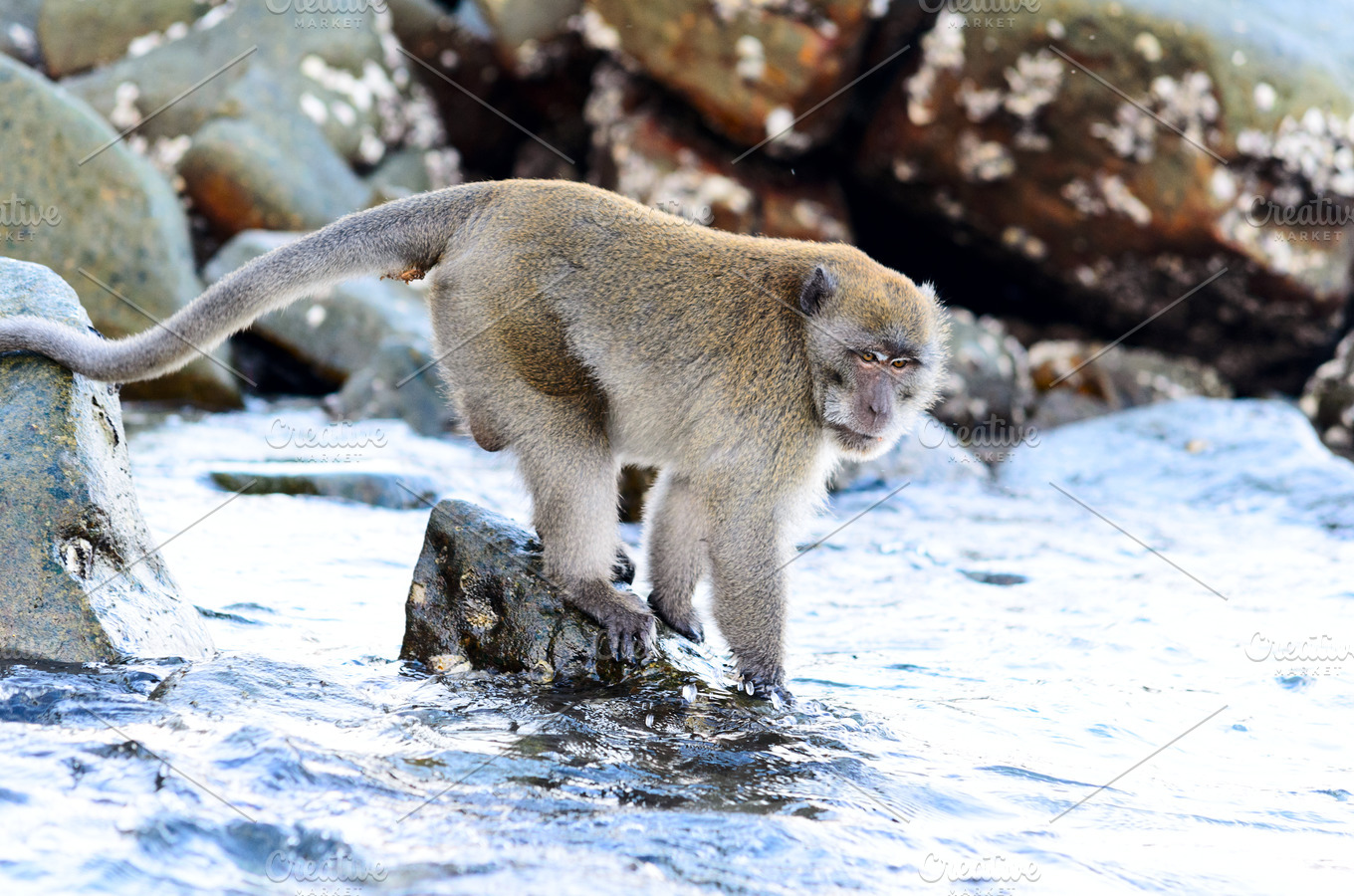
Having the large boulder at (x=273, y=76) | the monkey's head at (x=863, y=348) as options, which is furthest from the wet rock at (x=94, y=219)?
the monkey's head at (x=863, y=348)

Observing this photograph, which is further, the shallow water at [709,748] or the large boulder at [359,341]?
the large boulder at [359,341]

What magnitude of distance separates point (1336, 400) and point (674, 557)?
9883 millimetres

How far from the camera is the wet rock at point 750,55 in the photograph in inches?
450

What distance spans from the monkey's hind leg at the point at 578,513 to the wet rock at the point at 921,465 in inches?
210

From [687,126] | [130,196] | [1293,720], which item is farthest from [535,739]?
[687,126]

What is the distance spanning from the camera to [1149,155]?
11.6 m

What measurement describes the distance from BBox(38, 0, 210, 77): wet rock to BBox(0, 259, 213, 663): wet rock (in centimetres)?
1051

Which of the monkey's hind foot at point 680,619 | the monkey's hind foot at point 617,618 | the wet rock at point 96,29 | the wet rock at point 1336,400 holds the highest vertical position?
the wet rock at point 96,29

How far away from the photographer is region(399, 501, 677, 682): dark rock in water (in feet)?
16.4

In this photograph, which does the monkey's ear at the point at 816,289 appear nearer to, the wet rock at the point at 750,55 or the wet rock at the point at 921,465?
the wet rock at the point at 921,465

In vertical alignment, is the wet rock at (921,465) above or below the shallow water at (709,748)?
above

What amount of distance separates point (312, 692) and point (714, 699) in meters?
1.56

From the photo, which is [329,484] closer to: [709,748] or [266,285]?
[266,285]

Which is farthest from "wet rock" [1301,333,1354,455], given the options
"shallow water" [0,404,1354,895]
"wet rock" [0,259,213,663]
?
"wet rock" [0,259,213,663]
